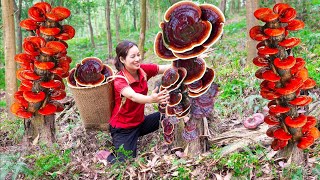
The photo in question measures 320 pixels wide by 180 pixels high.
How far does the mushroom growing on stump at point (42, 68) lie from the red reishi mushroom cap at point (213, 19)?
1635 mm

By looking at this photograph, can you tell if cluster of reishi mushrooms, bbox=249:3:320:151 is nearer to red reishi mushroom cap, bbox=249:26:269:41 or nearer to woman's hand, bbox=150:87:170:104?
red reishi mushroom cap, bbox=249:26:269:41

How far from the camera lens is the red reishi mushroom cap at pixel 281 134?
3.29 metres

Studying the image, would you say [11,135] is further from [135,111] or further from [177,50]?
[177,50]

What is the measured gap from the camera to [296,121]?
3.25m

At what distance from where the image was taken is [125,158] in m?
4.16

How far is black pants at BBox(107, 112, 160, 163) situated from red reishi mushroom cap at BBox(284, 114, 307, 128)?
1.92 metres

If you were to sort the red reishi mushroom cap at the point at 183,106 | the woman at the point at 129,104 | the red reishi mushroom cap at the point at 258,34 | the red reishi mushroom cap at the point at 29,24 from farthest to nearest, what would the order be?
the woman at the point at 129,104 < the red reishi mushroom cap at the point at 29,24 < the red reishi mushroom cap at the point at 183,106 < the red reishi mushroom cap at the point at 258,34

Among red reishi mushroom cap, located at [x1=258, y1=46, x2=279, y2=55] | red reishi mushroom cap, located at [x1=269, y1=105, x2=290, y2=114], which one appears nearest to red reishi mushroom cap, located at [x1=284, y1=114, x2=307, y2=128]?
red reishi mushroom cap, located at [x1=269, y1=105, x2=290, y2=114]

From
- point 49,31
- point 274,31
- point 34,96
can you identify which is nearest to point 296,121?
point 274,31

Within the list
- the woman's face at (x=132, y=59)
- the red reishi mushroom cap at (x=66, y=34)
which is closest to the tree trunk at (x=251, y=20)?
the woman's face at (x=132, y=59)

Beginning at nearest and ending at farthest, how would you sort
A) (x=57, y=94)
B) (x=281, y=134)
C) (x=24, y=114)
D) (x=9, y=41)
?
(x=281, y=134) → (x=24, y=114) → (x=57, y=94) → (x=9, y=41)

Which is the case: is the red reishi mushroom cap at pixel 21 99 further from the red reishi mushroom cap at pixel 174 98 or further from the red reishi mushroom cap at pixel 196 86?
the red reishi mushroom cap at pixel 196 86

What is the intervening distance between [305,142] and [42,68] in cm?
301

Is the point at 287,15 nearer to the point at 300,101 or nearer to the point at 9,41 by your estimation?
the point at 300,101
